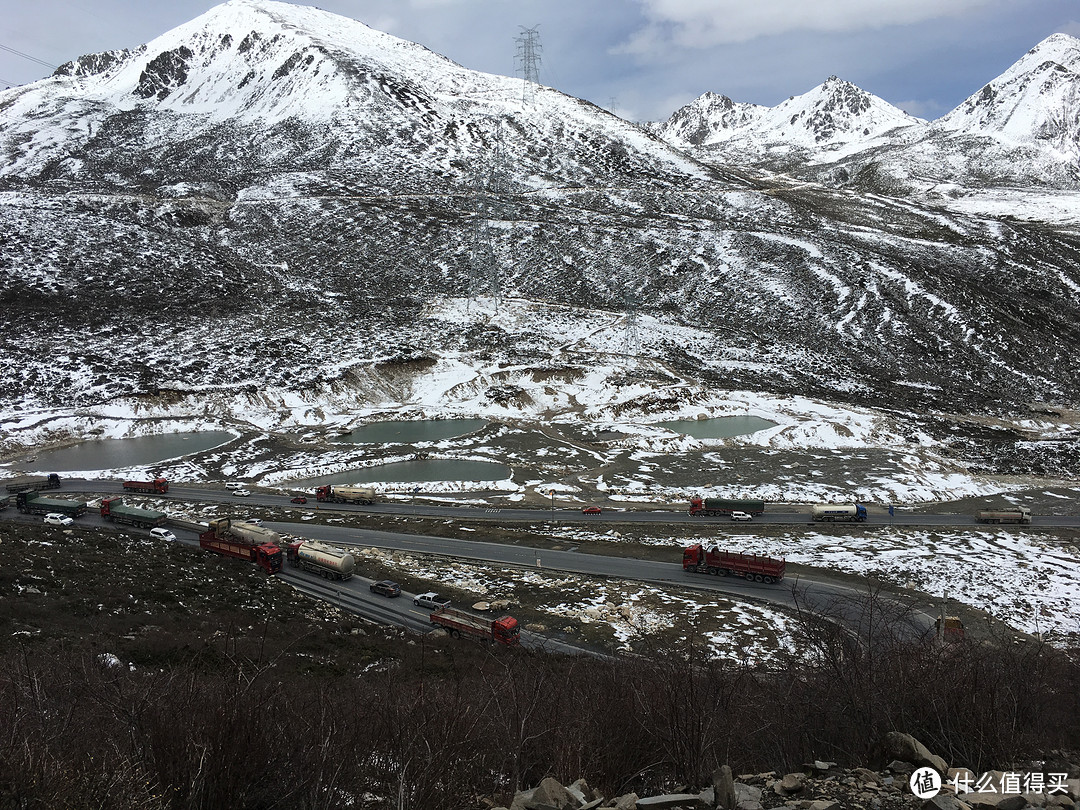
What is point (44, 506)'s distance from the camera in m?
36.6

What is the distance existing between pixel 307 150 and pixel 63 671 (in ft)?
488

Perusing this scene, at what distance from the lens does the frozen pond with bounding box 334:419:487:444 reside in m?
57.7

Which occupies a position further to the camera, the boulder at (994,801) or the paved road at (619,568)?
the paved road at (619,568)

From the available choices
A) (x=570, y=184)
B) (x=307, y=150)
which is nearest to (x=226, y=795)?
(x=570, y=184)

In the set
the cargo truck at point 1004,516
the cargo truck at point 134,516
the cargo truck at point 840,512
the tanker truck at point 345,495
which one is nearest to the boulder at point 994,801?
the cargo truck at point 840,512

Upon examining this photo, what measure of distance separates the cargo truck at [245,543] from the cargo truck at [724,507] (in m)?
25.1

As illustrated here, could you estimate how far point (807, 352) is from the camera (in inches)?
3238

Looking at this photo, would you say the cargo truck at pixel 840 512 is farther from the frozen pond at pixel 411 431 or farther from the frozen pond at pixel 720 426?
the frozen pond at pixel 411 431

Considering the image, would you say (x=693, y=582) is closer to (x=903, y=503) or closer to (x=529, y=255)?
(x=903, y=503)

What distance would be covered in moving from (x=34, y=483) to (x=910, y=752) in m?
53.8

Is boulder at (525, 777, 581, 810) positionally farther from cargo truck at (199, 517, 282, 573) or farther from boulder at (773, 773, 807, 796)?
cargo truck at (199, 517, 282, 573)

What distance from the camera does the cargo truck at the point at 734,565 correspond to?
28.7 metres

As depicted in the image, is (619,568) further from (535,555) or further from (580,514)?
(580,514)

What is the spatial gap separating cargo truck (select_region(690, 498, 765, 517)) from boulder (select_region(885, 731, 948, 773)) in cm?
3241
